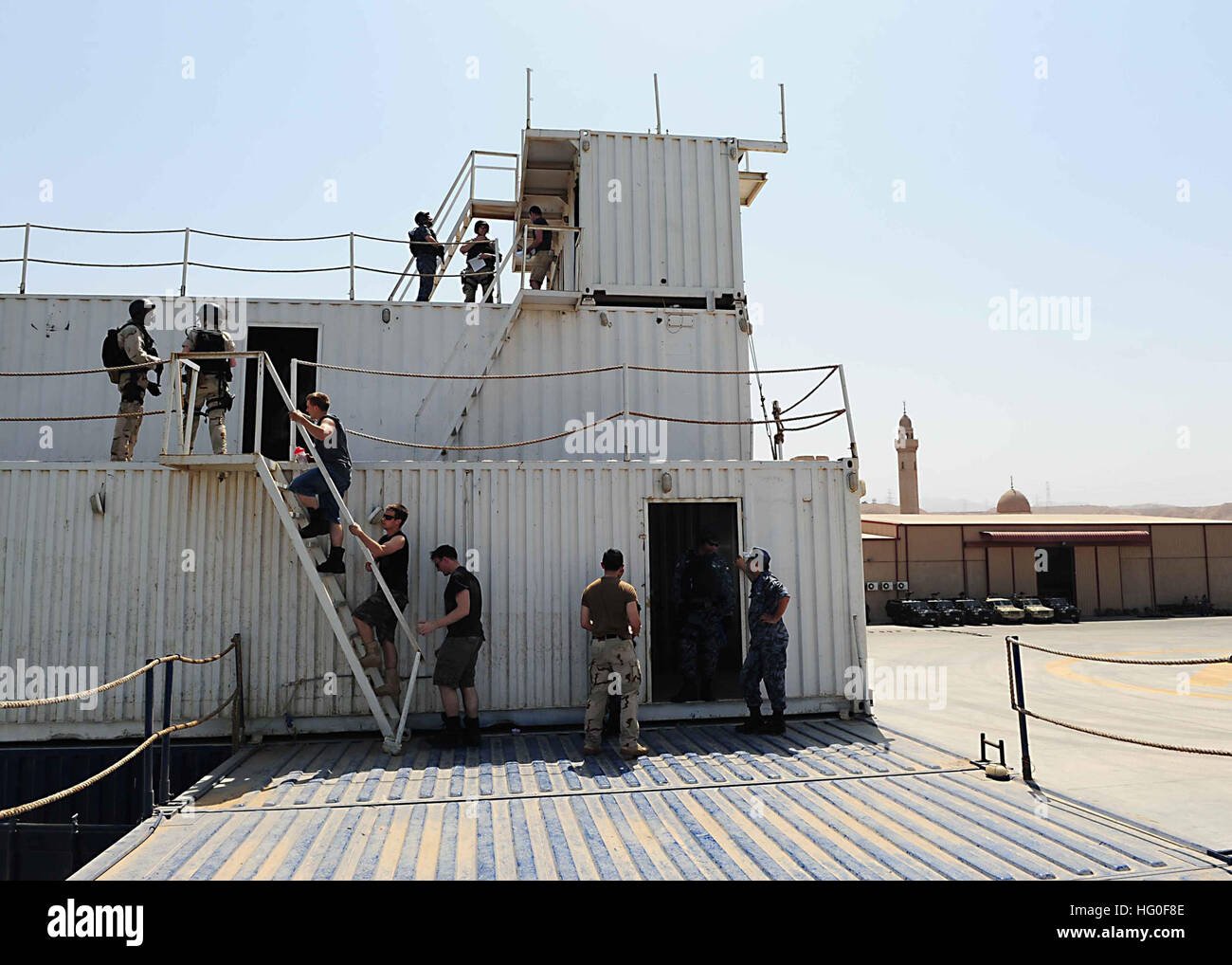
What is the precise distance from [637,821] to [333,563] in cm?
425

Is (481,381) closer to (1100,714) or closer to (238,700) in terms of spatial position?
(238,700)

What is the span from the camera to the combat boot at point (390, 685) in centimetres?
830

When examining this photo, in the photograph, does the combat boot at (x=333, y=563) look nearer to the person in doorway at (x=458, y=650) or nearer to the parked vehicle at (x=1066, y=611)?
the person in doorway at (x=458, y=650)

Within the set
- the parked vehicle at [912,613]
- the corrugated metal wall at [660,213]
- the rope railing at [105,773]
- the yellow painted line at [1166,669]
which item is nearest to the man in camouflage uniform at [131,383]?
the rope railing at [105,773]

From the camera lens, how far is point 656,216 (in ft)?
40.5

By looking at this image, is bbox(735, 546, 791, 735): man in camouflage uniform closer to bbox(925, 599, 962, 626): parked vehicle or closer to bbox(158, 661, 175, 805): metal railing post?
bbox(158, 661, 175, 805): metal railing post

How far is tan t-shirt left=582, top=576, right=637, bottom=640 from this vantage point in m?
7.70

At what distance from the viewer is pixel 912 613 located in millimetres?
26109

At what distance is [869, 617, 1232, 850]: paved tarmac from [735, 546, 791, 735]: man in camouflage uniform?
169 centimetres

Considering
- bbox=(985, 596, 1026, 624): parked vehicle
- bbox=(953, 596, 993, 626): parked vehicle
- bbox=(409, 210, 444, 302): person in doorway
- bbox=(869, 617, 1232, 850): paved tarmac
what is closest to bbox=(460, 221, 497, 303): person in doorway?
bbox=(409, 210, 444, 302): person in doorway

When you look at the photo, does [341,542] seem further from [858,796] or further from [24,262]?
[24,262]

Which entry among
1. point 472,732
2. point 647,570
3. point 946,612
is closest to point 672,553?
point 647,570

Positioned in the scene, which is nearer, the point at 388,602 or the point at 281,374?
the point at 388,602

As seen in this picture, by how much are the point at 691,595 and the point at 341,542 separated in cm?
420
